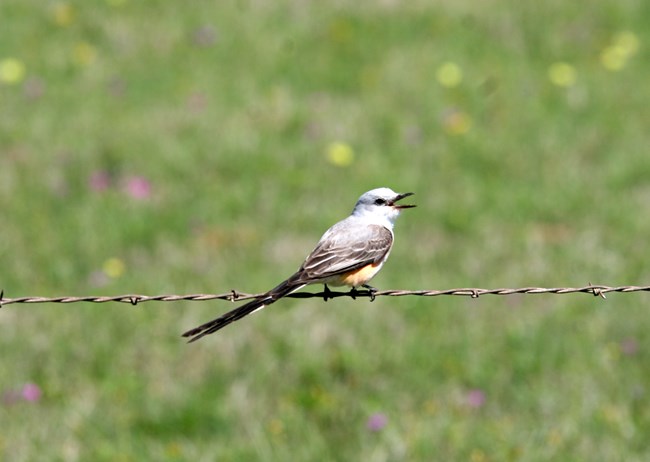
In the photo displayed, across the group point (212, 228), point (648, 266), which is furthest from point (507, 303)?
point (212, 228)

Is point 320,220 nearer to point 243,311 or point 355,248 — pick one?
point 355,248

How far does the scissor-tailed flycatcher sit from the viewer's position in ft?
18.8

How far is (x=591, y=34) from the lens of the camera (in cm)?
1505

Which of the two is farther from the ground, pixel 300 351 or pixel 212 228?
pixel 212 228

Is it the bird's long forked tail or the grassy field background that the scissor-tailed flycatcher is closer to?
the bird's long forked tail

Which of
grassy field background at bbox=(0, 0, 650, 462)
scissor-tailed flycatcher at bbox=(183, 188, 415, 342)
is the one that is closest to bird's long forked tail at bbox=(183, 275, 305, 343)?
scissor-tailed flycatcher at bbox=(183, 188, 415, 342)

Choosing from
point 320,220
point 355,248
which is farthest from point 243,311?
point 320,220

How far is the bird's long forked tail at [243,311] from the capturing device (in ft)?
15.1

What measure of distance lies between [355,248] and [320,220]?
15.9ft

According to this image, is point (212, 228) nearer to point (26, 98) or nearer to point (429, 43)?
point (26, 98)

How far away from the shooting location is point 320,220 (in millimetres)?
10852

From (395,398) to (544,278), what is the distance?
2399mm

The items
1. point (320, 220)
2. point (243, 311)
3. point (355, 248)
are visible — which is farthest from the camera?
point (320, 220)

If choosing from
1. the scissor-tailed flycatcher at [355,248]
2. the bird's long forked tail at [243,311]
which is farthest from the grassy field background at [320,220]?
the bird's long forked tail at [243,311]
